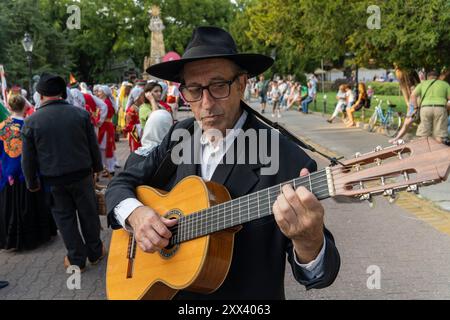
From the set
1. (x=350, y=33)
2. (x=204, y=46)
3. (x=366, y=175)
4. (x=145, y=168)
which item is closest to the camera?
(x=366, y=175)

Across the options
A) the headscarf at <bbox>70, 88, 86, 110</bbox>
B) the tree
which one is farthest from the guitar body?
the tree

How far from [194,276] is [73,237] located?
3.43 meters

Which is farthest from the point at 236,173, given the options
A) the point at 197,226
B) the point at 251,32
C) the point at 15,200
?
the point at 251,32

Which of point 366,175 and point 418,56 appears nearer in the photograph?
point 366,175

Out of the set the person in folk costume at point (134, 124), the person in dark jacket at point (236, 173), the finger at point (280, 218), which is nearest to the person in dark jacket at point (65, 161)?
the person in dark jacket at point (236, 173)

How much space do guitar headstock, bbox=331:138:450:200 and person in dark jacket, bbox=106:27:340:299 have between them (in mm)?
200

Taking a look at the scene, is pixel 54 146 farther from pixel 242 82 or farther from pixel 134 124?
pixel 134 124

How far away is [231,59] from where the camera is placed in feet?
7.17

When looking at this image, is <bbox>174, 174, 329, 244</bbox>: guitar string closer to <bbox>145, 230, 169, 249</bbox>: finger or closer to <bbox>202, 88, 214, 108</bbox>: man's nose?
<bbox>145, 230, 169, 249</bbox>: finger

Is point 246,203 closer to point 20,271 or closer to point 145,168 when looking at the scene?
point 145,168

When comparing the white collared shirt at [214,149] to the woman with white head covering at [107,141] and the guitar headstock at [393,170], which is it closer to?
the guitar headstock at [393,170]

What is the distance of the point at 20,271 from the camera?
5.19 metres

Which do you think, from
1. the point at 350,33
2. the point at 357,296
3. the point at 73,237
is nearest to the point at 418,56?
the point at 350,33

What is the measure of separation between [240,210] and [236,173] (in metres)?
0.22
